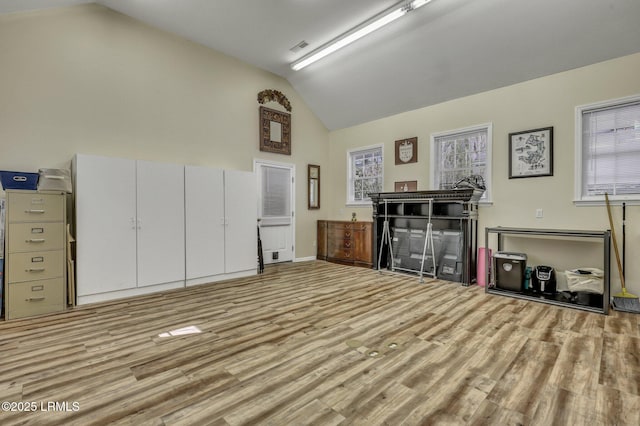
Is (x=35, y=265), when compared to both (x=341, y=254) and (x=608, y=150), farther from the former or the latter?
(x=608, y=150)

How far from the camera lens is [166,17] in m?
4.48

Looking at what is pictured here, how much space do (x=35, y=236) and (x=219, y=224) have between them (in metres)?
2.16

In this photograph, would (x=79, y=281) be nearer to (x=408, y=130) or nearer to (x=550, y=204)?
(x=408, y=130)

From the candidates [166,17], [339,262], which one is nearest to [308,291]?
[339,262]

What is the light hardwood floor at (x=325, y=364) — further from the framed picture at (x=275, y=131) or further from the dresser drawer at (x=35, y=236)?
the framed picture at (x=275, y=131)

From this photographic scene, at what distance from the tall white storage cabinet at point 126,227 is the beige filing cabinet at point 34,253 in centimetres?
22

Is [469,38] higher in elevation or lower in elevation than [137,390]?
higher

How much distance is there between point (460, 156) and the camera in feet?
17.3

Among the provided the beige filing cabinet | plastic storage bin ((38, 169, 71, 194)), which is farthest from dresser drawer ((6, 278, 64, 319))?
plastic storage bin ((38, 169, 71, 194))

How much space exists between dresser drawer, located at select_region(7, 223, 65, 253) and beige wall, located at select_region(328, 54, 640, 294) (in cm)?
555

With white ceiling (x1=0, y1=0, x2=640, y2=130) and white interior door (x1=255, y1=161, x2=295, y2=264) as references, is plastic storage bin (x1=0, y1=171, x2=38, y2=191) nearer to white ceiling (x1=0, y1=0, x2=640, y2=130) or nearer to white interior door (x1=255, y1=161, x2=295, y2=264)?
white ceiling (x1=0, y1=0, x2=640, y2=130)

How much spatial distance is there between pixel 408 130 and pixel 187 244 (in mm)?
4596

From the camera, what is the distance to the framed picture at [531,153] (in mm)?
4254

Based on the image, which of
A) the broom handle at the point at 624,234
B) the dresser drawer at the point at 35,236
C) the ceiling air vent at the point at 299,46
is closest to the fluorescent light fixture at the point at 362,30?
the ceiling air vent at the point at 299,46
